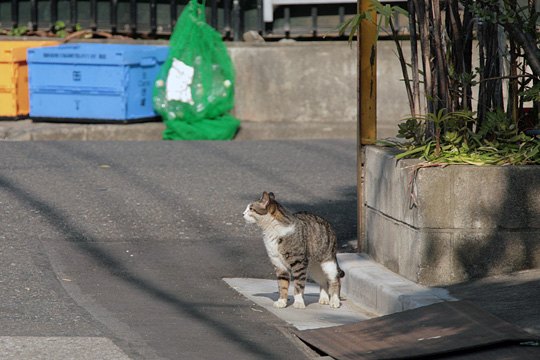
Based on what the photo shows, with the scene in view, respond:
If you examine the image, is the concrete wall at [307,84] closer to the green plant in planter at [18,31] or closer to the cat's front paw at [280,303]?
the green plant in planter at [18,31]

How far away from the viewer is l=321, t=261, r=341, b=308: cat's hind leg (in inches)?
325

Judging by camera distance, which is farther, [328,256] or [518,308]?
[328,256]

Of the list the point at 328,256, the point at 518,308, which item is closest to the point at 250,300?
the point at 328,256

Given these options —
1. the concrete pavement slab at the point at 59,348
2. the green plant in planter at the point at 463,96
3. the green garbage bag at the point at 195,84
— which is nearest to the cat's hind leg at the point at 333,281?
the green plant in planter at the point at 463,96

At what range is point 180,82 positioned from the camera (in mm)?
15492

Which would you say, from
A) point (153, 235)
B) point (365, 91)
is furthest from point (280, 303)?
point (153, 235)

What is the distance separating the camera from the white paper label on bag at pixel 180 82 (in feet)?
50.7

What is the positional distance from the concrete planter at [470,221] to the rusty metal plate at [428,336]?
666 mm

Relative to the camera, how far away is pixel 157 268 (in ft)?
29.9

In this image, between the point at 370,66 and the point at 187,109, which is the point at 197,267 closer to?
the point at 370,66

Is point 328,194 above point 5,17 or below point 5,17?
below

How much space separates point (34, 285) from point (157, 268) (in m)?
1.32

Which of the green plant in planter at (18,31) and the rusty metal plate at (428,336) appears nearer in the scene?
the rusty metal plate at (428,336)

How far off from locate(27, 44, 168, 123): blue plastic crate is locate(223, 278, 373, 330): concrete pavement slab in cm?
675
